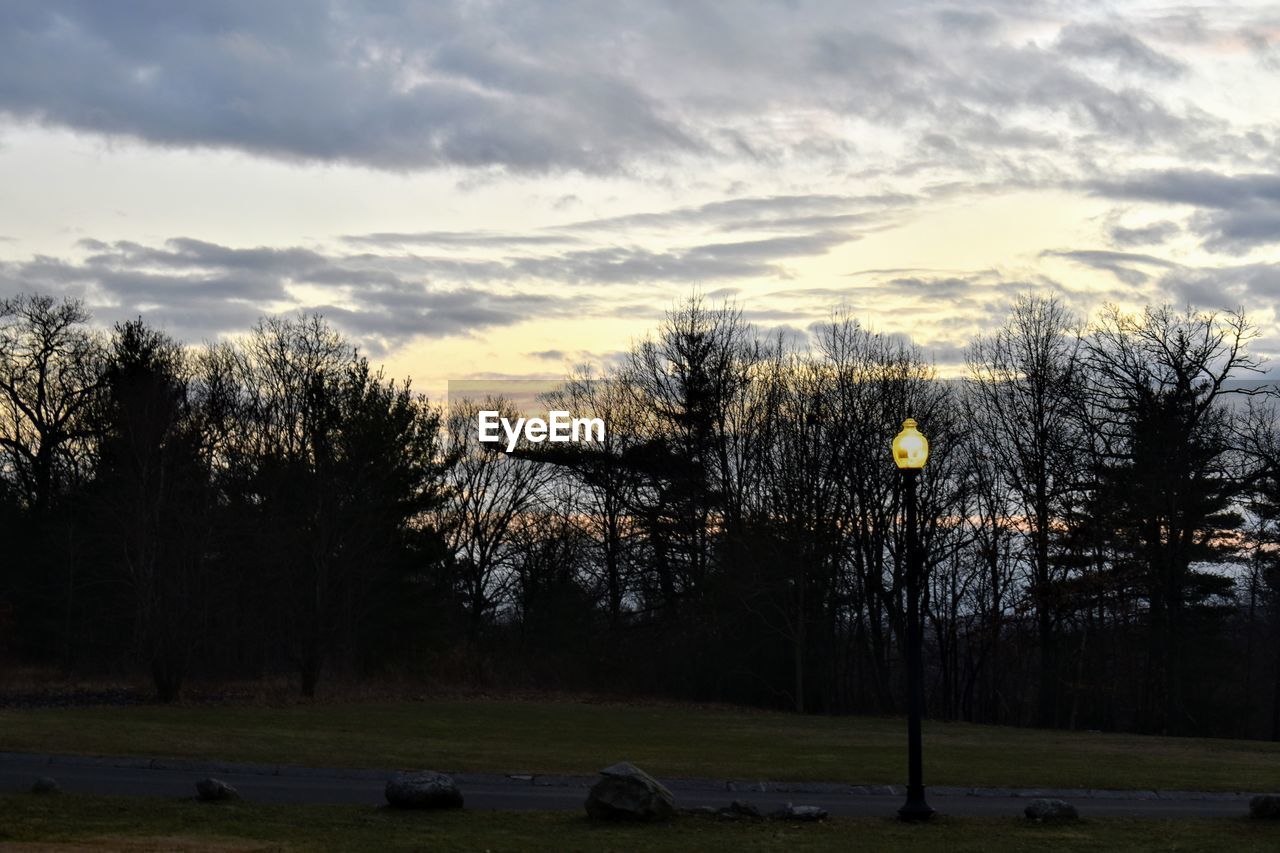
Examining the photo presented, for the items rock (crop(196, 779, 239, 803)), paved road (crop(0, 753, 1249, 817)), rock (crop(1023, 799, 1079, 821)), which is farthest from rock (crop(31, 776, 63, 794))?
rock (crop(1023, 799, 1079, 821))

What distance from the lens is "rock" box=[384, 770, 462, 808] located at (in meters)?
15.0

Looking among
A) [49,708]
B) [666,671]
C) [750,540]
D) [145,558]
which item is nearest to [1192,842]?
[49,708]

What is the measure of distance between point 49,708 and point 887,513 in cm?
3109

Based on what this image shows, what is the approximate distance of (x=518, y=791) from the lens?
60.1 feet

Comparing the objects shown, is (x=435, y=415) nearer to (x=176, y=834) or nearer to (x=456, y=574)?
(x=456, y=574)

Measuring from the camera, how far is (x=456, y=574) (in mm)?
59562

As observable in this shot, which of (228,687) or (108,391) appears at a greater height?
(108,391)

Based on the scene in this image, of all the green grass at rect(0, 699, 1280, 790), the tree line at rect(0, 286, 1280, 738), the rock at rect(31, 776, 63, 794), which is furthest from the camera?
the tree line at rect(0, 286, 1280, 738)

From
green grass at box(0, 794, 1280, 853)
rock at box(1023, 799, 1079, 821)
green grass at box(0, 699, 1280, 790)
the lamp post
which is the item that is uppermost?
the lamp post

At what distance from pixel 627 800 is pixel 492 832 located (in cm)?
175

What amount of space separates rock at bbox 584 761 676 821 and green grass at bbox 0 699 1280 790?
599 centimetres

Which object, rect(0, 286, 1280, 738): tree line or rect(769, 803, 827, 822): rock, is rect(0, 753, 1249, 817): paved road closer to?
rect(769, 803, 827, 822): rock

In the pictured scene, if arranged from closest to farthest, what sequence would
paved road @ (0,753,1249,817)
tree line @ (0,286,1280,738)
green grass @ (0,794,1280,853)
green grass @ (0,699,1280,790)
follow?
green grass @ (0,794,1280,853) < paved road @ (0,753,1249,817) < green grass @ (0,699,1280,790) < tree line @ (0,286,1280,738)

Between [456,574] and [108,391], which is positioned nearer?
[108,391]
